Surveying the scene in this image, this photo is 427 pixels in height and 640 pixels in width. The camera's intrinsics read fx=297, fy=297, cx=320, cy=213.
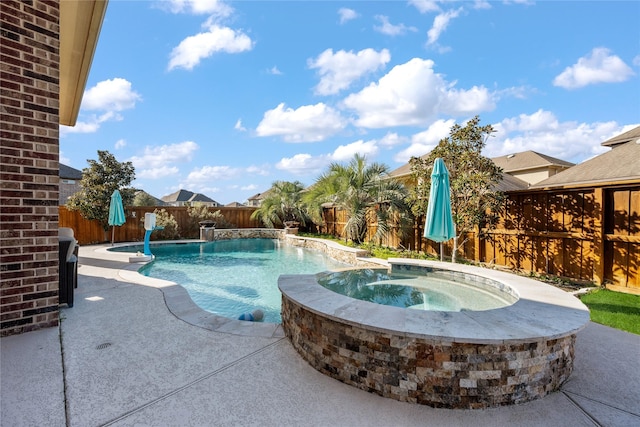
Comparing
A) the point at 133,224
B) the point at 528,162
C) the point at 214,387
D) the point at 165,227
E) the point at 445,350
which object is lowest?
the point at 214,387

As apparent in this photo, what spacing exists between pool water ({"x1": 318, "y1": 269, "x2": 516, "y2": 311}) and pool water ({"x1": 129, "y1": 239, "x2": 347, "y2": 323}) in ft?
5.10

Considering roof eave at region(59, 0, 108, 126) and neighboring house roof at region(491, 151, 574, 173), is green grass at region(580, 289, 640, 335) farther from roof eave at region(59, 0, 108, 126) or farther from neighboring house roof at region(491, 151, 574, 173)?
neighboring house roof at region(491, 151, 574, 173)

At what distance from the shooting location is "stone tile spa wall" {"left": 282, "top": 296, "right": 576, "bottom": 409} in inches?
101

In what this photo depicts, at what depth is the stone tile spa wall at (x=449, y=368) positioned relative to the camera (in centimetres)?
258

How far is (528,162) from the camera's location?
20.8 m

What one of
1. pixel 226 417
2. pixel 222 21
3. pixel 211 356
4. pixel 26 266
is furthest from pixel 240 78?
pixel 226 417

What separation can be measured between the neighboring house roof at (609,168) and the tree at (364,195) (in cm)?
522

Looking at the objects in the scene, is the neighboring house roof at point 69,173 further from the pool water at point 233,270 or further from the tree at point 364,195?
the tree at point 364,195

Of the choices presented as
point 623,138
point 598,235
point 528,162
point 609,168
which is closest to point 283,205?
point 609,168

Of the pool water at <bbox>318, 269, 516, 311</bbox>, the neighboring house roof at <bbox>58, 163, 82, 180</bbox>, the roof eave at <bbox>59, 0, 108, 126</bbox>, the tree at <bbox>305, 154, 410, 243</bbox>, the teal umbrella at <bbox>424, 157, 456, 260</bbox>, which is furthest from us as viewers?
the neighboring house roof at <bbox>58, 163, 82, 180</bbox>

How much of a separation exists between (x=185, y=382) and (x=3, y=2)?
15.8 ft

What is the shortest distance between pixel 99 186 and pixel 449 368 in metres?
16.9

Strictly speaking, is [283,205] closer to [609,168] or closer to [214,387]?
[609,168]

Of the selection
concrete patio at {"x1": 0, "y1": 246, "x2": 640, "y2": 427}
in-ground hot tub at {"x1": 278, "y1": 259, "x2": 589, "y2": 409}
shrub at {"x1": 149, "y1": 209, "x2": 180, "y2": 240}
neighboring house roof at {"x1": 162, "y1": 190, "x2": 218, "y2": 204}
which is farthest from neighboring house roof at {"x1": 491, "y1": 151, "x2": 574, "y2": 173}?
neighboring house roof at {"x1": 162, "y1": 190, "x2": 218, "y2": 204}
